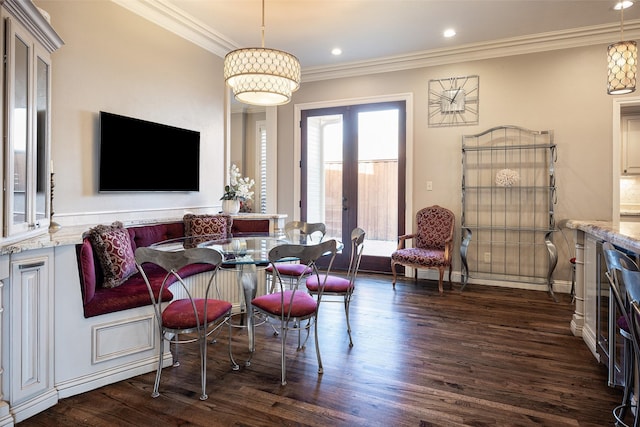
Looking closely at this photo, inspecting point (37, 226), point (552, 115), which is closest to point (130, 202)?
point (37, 226)

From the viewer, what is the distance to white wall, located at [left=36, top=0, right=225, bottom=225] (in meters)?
3.07

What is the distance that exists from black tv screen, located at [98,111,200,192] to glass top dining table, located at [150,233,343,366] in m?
0.87

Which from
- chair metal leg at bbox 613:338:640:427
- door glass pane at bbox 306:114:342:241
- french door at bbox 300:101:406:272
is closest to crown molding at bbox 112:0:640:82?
french door at bbox 300:101:406:272

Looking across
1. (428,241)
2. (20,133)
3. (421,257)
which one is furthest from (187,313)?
(428,241)

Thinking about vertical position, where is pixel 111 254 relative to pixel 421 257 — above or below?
above

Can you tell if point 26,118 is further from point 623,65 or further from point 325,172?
point 623,65

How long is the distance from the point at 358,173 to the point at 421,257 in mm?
1692

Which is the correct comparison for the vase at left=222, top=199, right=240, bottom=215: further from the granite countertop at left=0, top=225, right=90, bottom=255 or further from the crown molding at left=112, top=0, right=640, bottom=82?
the granite countertop at left=0, top=225, right=90, bottom=255

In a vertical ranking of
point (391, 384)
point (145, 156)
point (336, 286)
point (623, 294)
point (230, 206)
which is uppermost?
point (145, 156)

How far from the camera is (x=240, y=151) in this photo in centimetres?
759

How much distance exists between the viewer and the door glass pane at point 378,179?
538 centimetres

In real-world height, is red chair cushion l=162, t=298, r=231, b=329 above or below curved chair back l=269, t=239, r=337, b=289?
below

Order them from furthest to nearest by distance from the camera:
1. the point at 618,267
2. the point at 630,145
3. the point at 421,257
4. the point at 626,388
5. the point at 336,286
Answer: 1. the point at 630,145
2. the point at 421,257
3. the point at 336,286
4. the point at 626,388
5. the point at 618,267

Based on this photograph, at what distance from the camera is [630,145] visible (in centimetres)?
568
